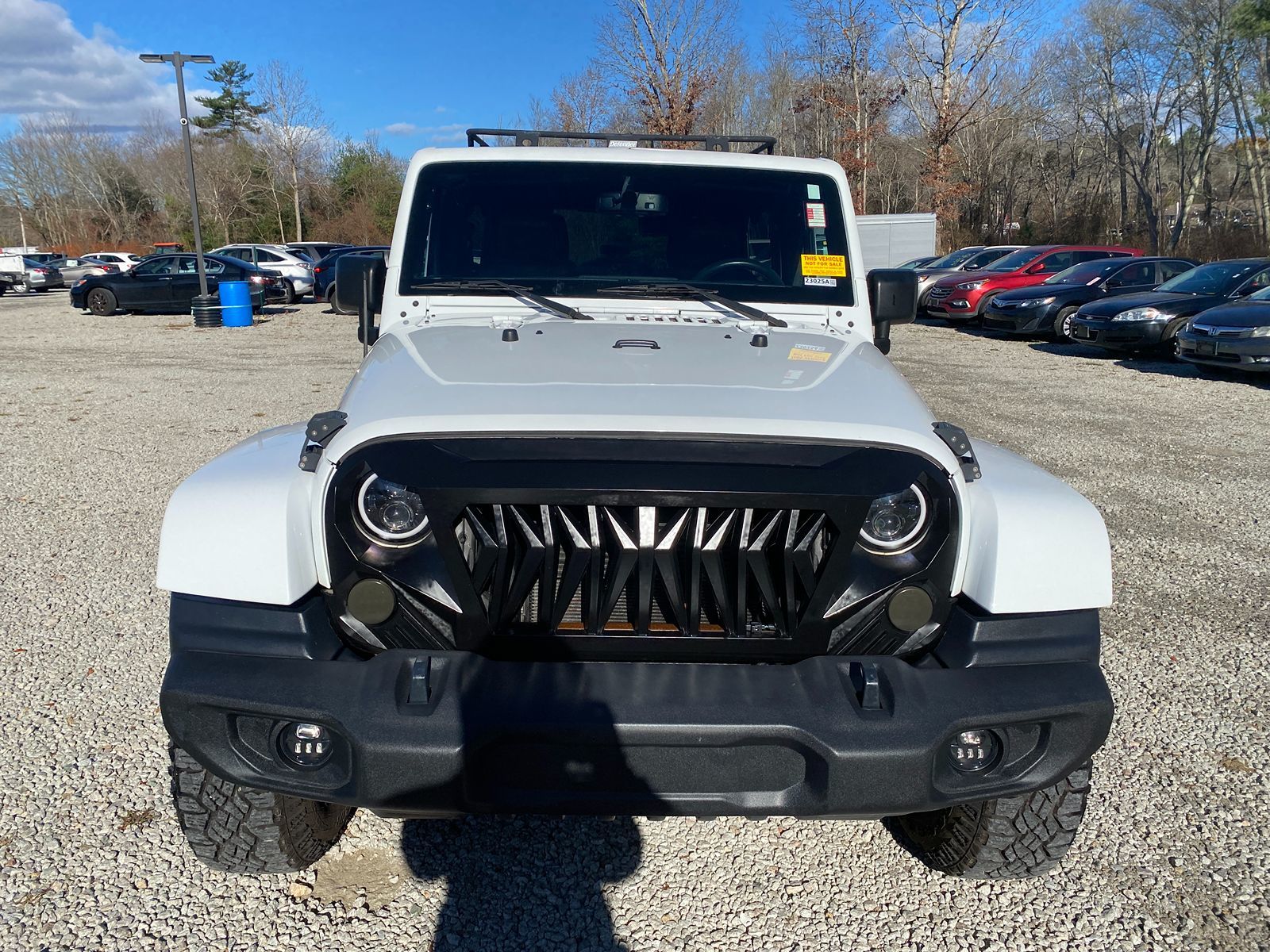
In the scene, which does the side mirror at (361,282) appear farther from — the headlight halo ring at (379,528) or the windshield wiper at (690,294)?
the headlight halo ring at (379,528)

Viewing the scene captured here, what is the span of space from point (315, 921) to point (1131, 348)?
14094 mm

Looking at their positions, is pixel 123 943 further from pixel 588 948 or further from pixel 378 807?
pixel 588 948

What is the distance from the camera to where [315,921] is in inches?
95.1

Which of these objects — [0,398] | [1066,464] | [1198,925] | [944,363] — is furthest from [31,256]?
[1198,925]

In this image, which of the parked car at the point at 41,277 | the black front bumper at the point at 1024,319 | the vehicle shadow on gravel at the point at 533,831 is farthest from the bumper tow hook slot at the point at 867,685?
the parked car at the point at 41,277

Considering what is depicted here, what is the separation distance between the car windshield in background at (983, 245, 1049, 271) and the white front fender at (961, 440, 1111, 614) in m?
18.5

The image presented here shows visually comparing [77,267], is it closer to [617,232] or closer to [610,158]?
[610,158]

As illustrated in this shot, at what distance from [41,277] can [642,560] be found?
129ft

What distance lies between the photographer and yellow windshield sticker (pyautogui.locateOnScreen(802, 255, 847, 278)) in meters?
3.46

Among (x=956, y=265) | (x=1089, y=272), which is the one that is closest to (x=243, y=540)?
(x=1089, y=272)

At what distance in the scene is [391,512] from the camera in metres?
2.05

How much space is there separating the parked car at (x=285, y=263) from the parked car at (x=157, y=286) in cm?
312

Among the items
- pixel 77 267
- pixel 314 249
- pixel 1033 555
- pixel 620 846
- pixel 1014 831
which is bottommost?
pixel 620 846

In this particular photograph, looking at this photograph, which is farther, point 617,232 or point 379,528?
point 617,232
